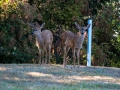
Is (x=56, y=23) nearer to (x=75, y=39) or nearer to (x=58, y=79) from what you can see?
(x=75, y=39)

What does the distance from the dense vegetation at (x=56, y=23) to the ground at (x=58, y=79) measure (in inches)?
305

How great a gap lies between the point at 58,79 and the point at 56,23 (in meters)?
12.8

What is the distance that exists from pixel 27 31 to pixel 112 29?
7.98 m

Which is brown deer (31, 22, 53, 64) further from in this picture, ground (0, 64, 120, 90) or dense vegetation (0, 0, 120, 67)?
dense vegetation (0, 0, 120, 67)

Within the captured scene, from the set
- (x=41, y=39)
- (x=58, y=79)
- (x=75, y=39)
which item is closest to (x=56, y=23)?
(x=41, y=39)

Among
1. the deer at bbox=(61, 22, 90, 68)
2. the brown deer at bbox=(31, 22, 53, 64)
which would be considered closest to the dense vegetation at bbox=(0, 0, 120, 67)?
the brown deer at bbox=(31, 22, 53, 64)

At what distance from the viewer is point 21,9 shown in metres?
21.6

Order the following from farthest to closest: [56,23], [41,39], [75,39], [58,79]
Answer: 1. [56,23]
2. [41,39]
3. [75,39]
4. [58,79]

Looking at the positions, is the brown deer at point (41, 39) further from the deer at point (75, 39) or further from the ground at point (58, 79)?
the ground at point (58, 79)

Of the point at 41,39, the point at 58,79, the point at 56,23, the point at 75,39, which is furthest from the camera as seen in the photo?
the point at 56,23

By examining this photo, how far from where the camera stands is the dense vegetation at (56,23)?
21531 mm

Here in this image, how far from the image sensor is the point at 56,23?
81.1 ft

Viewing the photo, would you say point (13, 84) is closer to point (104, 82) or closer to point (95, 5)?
point (104, 82)

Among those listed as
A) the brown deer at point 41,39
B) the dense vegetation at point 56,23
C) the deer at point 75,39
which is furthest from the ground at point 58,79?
the dense vegetation at point 56,23
